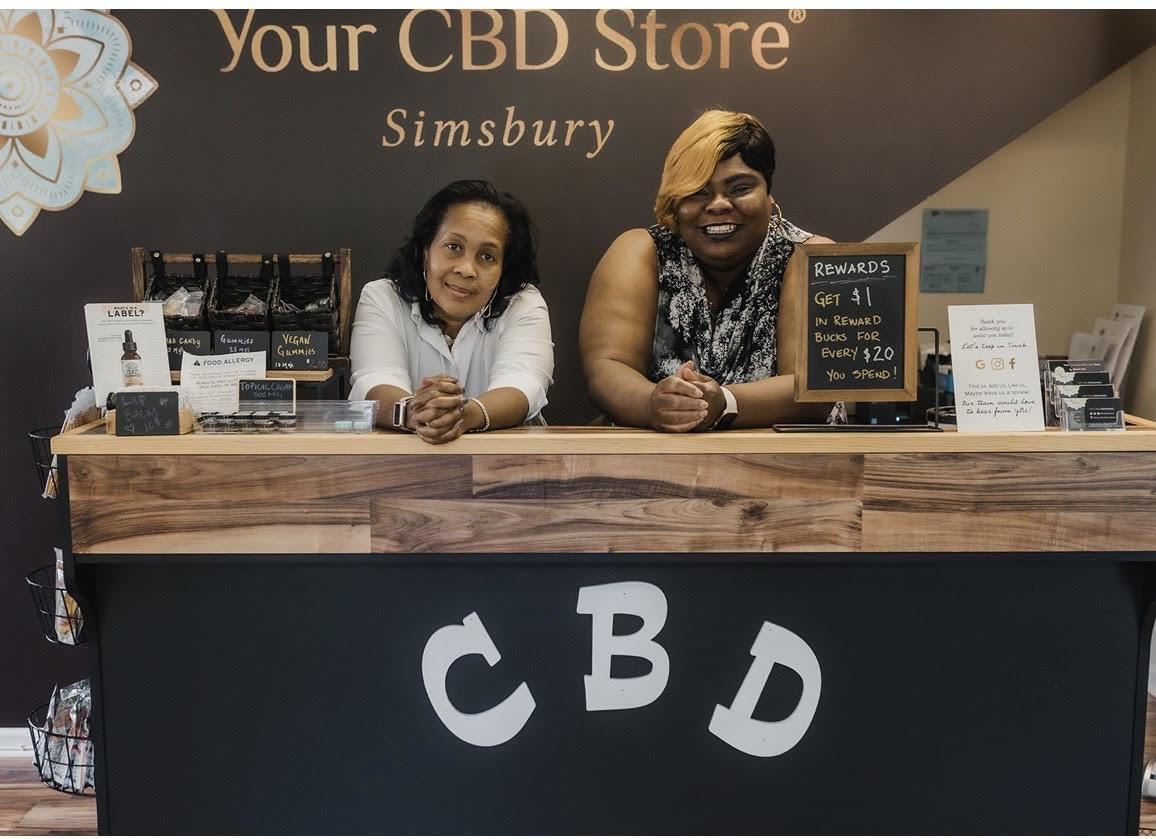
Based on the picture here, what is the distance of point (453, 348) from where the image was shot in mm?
2586

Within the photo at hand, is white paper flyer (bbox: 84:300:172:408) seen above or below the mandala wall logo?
below

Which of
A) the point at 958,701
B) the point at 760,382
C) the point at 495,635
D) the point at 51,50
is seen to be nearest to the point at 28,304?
the point at 51,50

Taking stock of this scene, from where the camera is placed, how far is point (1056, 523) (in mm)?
2031

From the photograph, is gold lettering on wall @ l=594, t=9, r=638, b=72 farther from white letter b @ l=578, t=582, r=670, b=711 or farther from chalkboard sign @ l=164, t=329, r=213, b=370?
white letter b @ l=578, t=582, r=670, b=711

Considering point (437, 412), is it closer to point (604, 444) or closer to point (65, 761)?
point (604, 444)

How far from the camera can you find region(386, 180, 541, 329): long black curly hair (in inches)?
99.3


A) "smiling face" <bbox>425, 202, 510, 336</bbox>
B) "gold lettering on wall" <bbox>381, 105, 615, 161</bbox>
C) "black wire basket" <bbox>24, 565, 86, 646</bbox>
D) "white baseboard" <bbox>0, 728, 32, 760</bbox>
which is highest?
"gold lettering on wall" <bbox>381, 105, 615, 161</bbox>

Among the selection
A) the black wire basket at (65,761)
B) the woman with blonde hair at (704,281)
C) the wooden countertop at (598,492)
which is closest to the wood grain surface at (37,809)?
the black wire basket at (65,761)

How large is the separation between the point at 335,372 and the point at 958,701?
167cm

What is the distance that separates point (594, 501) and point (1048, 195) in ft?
Answer: 6.99

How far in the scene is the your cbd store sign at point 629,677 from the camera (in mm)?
2059

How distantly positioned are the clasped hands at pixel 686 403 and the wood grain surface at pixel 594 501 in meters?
0.07

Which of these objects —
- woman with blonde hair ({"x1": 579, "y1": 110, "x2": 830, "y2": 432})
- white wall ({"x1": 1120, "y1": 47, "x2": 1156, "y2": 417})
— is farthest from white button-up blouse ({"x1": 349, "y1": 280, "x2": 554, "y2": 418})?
white wall ({"x1": 1120, "y1": 47, "x2": 1156, "y2": 417})

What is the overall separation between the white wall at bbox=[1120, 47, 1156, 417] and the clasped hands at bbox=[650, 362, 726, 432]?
1923mm
